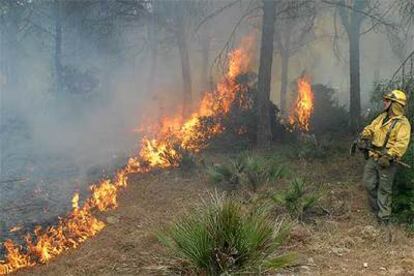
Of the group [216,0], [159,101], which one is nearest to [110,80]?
[159,101]

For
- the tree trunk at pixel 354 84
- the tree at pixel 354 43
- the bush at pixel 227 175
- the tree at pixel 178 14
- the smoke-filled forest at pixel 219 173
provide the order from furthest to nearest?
the tree at pixel 178 14 → the tree trunk at pixel 354 84 → the tree at pixel 354 43 → the bush at pixel 227 175 → the smoke-filled forest at pixel 219 173

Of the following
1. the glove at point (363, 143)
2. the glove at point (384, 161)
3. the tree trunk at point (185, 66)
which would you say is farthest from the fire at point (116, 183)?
the glove at point (384, 161)

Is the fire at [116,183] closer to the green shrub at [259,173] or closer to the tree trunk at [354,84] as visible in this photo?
the green shrub at [259,173]

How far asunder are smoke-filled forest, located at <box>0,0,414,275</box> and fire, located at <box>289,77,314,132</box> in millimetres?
44

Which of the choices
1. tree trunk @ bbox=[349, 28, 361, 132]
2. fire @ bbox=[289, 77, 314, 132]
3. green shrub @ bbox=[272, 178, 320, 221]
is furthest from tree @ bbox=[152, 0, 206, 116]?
green shrub @ bbox=[272, 178, 320, 221]

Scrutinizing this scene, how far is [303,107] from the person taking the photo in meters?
15.3

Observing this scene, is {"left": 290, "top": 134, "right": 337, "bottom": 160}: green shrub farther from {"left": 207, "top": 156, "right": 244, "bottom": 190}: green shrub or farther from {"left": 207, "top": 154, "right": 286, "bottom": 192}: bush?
{"left": 207, "top": 156, "right": 244, "bottom": 190}: green shrub

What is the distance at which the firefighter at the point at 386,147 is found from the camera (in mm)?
6828

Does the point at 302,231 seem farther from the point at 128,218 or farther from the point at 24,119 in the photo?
the point at 24,119

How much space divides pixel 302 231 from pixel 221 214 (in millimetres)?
1980

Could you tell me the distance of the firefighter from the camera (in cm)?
683

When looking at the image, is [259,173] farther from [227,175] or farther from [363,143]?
[363,143]

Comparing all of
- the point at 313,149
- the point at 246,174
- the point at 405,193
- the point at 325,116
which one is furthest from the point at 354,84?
the point at 405,193

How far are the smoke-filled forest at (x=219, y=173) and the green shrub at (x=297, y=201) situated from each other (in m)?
0.02
